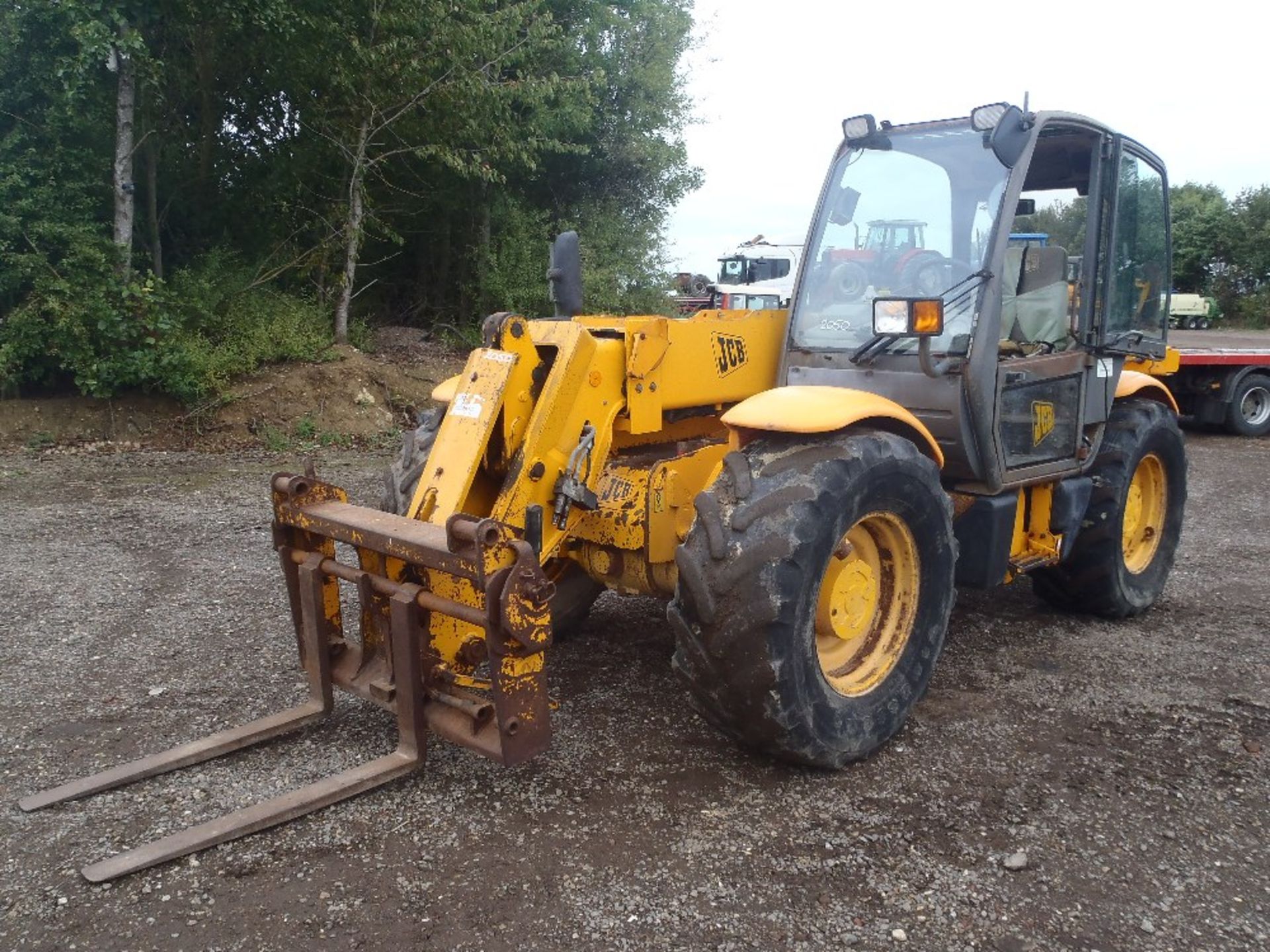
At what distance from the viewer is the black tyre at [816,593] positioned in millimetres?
3252

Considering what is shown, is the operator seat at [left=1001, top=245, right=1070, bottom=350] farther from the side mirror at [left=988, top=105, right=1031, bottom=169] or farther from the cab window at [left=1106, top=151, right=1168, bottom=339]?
the side mirror at [left=988, top=105, right=1031, bottom=169]

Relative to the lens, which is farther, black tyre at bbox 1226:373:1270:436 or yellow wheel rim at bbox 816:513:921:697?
black tyre at bbox 1226:373:1270:436

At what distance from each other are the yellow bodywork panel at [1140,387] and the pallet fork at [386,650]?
3549mm

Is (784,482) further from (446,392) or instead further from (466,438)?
(446,392)

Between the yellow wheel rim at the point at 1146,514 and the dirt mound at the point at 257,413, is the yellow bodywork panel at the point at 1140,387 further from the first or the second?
the dirt mound at the point at 257,413

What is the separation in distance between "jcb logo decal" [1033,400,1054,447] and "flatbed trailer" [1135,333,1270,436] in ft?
31.3

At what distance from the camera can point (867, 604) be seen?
3855 mm

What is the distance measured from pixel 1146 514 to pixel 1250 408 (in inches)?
370

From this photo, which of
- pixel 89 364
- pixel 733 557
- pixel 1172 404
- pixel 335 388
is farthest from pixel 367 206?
pixel 733 557

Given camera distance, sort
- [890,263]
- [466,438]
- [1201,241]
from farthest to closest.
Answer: [1201,241], [890,263], [466,438]

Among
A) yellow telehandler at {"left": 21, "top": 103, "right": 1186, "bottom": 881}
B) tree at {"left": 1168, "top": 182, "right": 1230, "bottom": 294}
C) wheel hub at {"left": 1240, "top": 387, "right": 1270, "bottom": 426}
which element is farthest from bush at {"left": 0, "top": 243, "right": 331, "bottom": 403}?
tree at {"left": 1168, "top": 182, "right": 1230, "bottom": 294}

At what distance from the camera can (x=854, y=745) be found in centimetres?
360

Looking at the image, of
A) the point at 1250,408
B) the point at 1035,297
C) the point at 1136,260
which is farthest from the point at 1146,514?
the point at 1250,408

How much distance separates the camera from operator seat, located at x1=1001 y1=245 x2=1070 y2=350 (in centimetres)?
447
